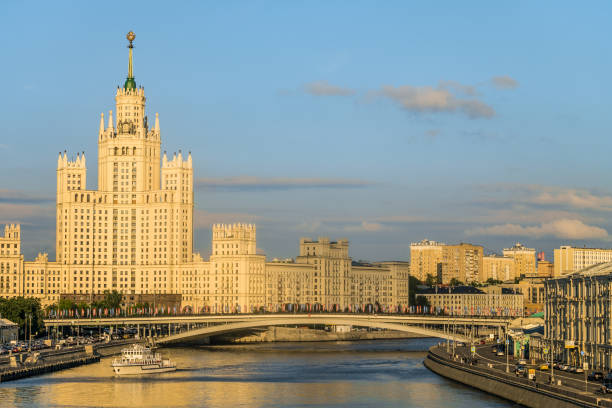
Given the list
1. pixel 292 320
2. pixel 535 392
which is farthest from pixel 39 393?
pixel 292 320

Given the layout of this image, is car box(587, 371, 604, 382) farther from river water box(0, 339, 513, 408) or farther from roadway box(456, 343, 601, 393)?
river water box(0, 339, 513, 408)

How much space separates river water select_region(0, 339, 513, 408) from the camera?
116562 millimetres

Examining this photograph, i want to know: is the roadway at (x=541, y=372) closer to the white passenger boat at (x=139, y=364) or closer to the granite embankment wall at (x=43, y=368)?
the white passenger boat at (x=139, y=364)

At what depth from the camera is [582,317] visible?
419 ft

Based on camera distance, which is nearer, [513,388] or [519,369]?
[513,388]

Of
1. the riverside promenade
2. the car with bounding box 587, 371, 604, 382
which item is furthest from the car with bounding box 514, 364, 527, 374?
the riverside promenade

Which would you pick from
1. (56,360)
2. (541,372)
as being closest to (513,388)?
(541,372)

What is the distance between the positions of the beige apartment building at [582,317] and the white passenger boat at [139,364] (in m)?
51.4

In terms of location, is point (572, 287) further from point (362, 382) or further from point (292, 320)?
point (292, 320)

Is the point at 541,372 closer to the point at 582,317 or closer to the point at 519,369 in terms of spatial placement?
the point at 519,369

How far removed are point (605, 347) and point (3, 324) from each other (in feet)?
363

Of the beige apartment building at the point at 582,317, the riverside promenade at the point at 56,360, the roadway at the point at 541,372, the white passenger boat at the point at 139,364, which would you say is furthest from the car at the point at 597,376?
the riverside promenade at the point at 56,360

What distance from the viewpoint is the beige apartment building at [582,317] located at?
118688 millimetres

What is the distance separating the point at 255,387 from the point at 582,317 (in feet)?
126
